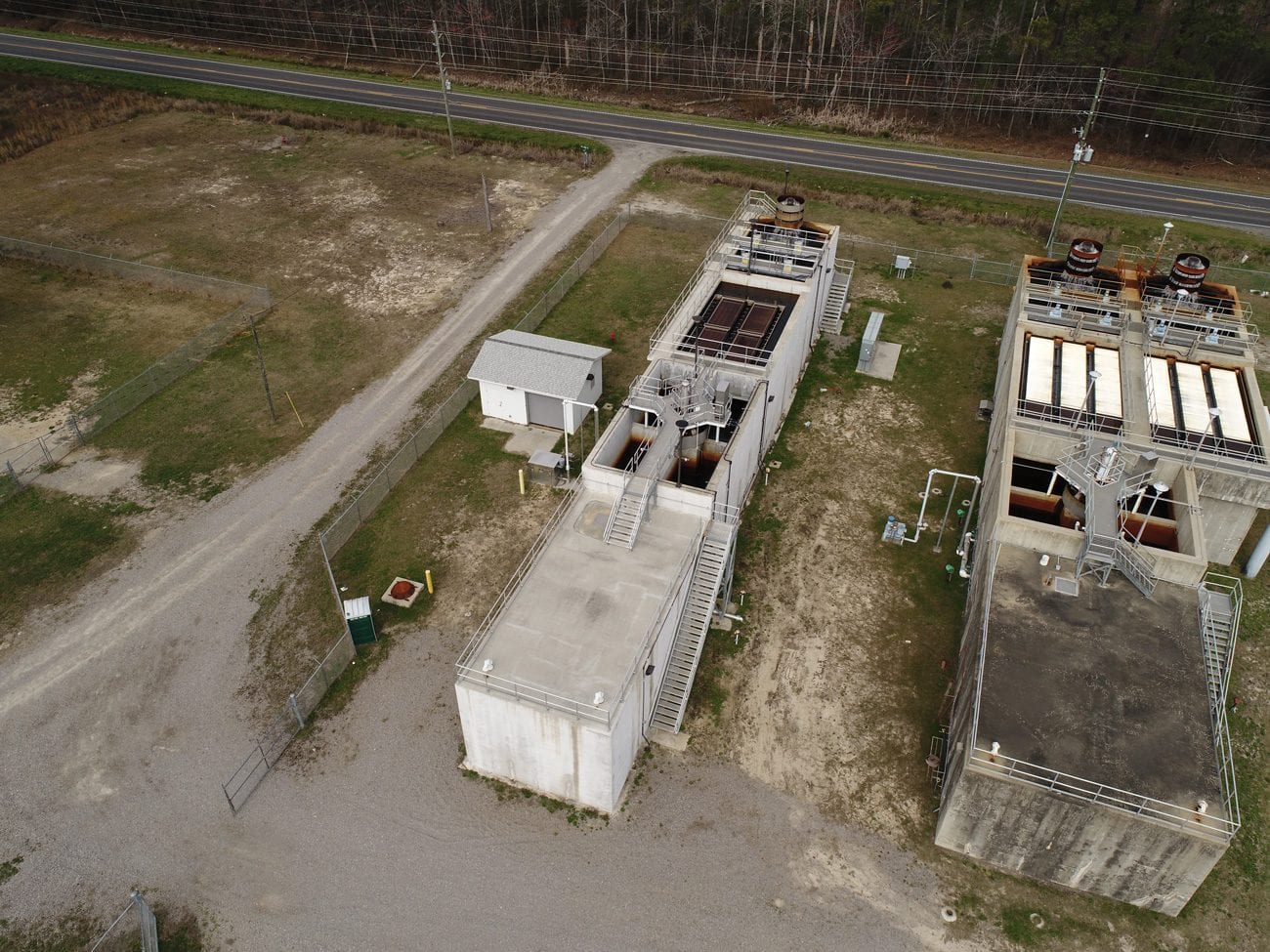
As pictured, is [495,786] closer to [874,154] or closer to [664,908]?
[664,908]

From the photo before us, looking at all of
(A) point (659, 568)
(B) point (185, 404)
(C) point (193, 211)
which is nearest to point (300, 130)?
(C) point (193, 211)

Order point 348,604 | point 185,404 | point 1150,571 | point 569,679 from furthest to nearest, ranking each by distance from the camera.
→ point 185,404, point 348,604, point 1150,571, point 569,679

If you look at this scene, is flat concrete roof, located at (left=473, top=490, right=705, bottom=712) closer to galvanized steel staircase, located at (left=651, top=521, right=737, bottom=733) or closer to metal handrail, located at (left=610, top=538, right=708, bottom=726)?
metal handrail, located at (left=610, top=538, right=708, bottom=726)

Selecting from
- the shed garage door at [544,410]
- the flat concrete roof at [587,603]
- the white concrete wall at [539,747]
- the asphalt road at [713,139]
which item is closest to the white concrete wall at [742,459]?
the flat concrete roof at [587,603]

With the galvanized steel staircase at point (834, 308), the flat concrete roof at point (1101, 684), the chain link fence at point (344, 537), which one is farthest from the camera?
the galvanized steel staircase at point (834, 308)

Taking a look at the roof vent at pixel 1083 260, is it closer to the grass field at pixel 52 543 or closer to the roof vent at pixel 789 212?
the roof vent at pixel 789 212
